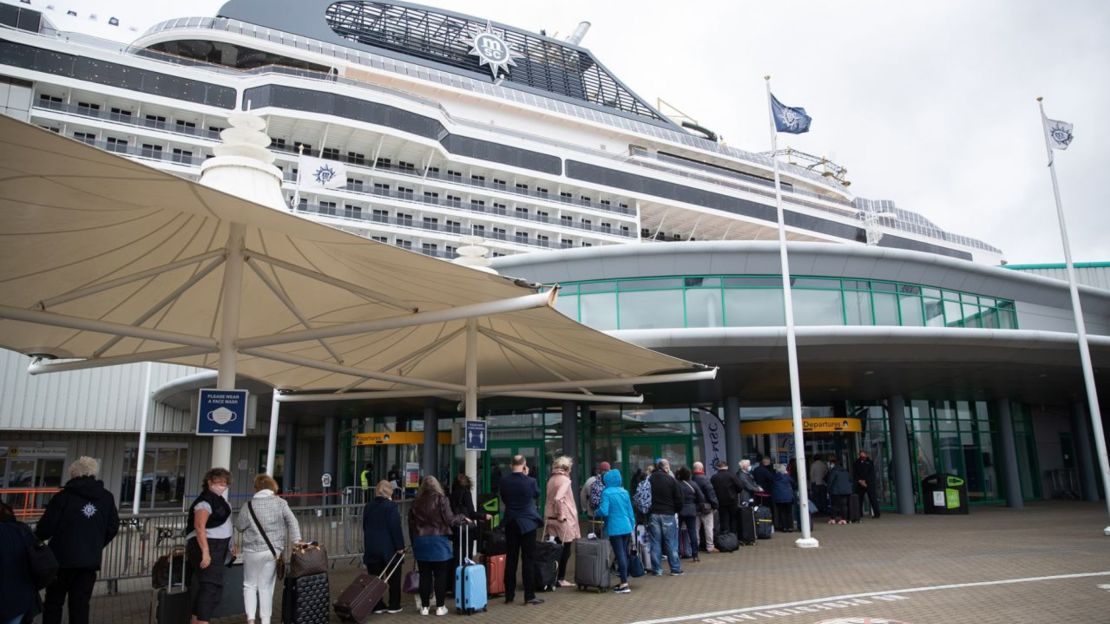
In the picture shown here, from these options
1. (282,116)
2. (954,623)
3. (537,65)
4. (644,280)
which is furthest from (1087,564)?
(537,65)

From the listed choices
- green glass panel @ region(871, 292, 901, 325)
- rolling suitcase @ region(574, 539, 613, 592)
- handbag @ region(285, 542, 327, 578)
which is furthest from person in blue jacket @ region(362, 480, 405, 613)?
green glass panel @ region(871, 292, 901, 325)

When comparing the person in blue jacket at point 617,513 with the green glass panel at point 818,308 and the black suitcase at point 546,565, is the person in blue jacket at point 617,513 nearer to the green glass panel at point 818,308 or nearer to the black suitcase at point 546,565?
the black suitcase at point 546,565

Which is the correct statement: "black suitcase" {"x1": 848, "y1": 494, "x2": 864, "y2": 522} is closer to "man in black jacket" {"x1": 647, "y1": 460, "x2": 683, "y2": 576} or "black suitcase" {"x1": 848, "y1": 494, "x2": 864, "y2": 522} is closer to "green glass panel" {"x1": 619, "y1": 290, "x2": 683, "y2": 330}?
"green glass panel" {"x1": 619, "y1": 290, "x2": 683, "y2": 330}

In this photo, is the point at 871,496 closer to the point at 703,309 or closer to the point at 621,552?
the point at 703,309

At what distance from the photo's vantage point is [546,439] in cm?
2208

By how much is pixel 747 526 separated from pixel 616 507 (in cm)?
576

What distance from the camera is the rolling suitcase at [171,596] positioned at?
667 cm

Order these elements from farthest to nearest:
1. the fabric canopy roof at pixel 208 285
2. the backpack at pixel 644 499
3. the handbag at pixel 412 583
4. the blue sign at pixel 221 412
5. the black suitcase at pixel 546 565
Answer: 1. the backpack at pixel 644 499
2. the black suitcase at pixel 546 565
3. the handbag at pixel 412 583
4. the blue sign at pixel 221 412
5. the fabric canopy roof at pixel 208 285

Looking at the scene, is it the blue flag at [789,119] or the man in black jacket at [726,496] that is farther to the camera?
the blue flag at [789,119]

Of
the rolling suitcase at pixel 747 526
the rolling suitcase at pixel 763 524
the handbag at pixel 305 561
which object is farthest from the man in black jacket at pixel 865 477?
the handbag at pixel 305 561

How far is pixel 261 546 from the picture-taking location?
6828 millimetres

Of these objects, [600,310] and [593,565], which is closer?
[593,565]

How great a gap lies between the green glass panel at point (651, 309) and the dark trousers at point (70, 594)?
1237cm

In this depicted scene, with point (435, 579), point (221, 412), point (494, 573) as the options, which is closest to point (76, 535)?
point (221, 412)
